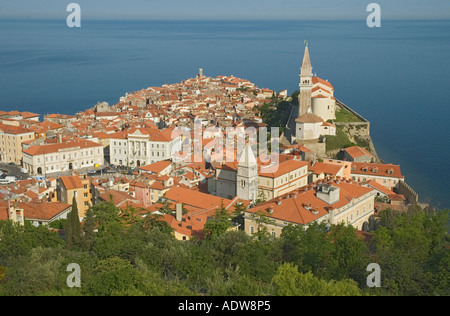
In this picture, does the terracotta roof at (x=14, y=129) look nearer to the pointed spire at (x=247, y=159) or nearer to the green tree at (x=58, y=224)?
the green tree at (x=58, y=224)

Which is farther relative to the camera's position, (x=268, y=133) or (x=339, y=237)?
(x=268, y=133)

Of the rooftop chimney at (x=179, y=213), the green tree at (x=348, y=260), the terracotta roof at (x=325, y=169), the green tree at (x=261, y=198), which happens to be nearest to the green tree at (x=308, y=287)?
the green tree at (x=348, y=260)

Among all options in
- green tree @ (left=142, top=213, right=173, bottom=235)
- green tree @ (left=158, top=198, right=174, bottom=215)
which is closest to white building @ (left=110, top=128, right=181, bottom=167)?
green tree @ (left=158, top=198, right=174, bottom=215)

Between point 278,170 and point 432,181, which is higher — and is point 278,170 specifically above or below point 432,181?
above

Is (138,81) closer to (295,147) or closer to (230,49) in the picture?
(230,49)

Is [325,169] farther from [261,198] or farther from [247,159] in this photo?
[247,159]

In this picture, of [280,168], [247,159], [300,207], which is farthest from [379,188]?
[300,207]

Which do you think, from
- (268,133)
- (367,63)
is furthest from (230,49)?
(268,133)
